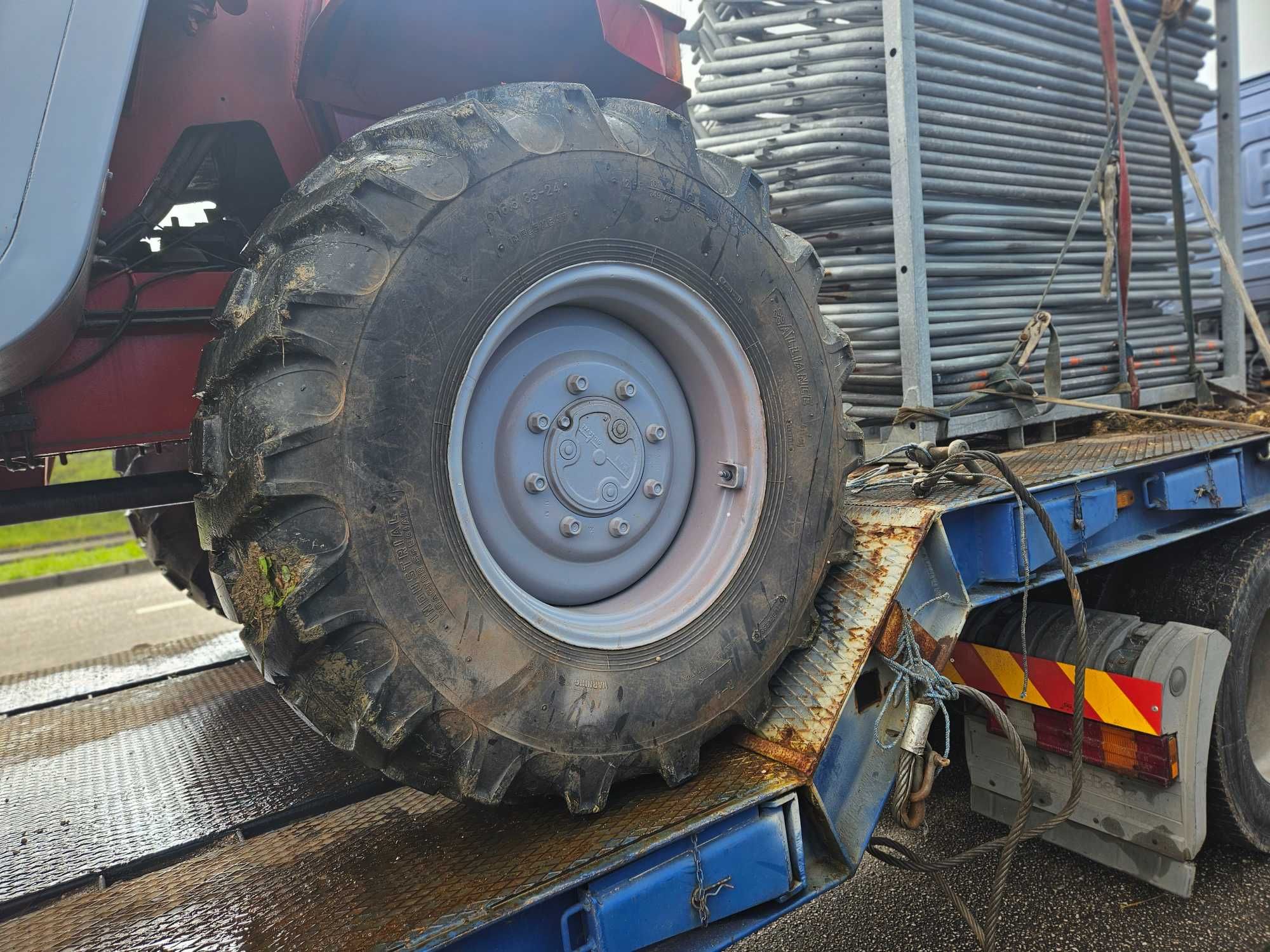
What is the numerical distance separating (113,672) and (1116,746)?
3.64 meters

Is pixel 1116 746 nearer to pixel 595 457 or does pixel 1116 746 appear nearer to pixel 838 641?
pixel 838 641

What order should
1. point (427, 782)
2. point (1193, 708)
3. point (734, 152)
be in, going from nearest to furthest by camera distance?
point (427, 782) < point (1193, 708) < point (734, 152)

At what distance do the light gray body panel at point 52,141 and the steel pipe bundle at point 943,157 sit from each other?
7.60 feet

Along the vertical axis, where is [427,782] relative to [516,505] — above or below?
below

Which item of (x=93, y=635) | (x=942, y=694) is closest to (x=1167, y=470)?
(x=942, y=694)

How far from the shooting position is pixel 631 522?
1.95m

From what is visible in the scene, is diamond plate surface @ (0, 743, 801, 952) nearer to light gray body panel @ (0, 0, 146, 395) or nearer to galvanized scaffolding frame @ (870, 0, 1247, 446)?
light gray body panel @ (0, 0, 146, 395)

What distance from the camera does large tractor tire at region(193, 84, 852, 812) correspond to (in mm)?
1479

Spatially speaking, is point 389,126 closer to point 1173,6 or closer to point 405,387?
point 405,387

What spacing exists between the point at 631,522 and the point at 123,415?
3.62 ft

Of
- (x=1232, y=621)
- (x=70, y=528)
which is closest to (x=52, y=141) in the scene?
(x=1232, y=621)

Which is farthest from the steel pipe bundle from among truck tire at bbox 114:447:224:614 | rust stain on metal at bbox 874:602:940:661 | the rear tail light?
truck tire at bbox 114:447:224:614

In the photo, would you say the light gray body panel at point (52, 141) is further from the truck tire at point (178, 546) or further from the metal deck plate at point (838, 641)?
the truck tire at point (178, 546)

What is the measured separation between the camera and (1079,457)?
2.97m
